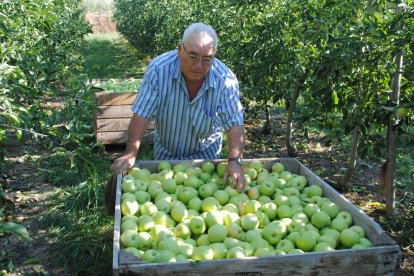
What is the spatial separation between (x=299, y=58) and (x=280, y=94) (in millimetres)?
553

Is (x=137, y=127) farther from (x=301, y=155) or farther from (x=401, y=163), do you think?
(x=401, y=163)

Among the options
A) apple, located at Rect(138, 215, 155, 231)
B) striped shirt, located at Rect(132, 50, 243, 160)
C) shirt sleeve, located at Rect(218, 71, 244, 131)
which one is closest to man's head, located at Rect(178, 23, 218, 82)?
striped shirt, located at Rect(132, 50, 243, 160)

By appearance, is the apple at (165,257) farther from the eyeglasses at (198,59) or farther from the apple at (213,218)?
the eyeglasses at (198,59)

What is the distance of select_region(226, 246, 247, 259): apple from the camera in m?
1.94

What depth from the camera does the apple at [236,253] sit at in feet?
6.35

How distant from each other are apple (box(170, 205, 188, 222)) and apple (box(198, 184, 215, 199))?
26 cm

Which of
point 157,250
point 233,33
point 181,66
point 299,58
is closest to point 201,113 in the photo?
point 181,66

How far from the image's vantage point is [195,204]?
97.6 inches

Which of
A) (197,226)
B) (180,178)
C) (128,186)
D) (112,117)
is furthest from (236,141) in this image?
(112,117)

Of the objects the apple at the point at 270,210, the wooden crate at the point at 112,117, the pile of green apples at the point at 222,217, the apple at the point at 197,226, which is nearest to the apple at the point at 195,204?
the pile of green apples at the point at 222,217

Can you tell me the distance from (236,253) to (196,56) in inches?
52.6

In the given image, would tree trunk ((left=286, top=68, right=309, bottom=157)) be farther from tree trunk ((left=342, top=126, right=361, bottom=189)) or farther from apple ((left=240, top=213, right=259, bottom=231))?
→ apple ((left=240, top=213, right=259, bottom=231))

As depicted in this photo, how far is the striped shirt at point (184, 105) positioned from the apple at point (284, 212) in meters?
0.90

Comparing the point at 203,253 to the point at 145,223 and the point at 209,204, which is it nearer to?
the point at 145,223
